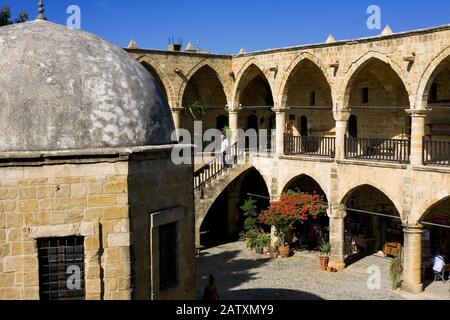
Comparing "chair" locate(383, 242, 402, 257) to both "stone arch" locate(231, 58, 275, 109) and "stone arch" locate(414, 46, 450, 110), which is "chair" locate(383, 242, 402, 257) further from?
"stone arch" locate(231, 58, 275, 109)

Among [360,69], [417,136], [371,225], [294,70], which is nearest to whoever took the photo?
[417,136]

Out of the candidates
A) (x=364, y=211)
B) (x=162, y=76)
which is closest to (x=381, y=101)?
(x=364, y=211)

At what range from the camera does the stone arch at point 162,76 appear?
64.2 feet

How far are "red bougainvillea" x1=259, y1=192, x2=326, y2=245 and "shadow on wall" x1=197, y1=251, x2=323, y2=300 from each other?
4.65 feet

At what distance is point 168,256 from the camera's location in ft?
26.6

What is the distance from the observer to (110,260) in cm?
702

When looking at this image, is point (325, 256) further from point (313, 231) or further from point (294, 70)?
point (294, 70)

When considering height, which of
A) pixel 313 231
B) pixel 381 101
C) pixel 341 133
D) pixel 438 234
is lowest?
pixel 313 231

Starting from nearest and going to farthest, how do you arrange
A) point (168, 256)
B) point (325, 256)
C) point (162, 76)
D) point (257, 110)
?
1. point (168, 256)
2. point (325, 256)
3. point (162, 76)
4. point (257, 110)

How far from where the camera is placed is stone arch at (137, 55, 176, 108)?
19.6 metres

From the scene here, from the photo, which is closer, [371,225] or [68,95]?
[68,95]

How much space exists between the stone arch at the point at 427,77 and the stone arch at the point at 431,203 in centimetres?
232

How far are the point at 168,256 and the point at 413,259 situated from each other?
9039 mm

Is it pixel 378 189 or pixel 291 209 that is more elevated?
pixel 378 189
